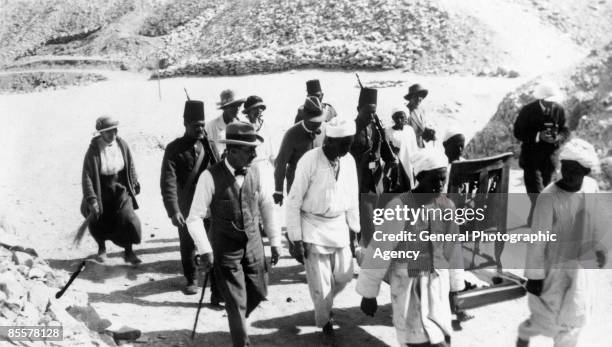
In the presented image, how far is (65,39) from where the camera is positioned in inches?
1641

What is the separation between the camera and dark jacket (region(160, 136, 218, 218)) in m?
6.05

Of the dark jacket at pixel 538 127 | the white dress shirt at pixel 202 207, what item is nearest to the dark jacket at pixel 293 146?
the white dress shirt at pixel 202 207

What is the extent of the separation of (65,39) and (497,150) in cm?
3701

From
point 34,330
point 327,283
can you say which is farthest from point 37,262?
point 327,283

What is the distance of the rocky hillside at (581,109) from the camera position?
9.43m

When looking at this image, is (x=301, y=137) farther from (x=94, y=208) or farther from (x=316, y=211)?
(x=94, y=208)

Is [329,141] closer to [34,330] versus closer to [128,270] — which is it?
[34,330]

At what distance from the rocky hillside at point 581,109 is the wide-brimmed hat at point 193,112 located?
5834 millimetres

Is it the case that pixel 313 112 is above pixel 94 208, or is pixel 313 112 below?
above

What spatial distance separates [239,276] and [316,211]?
2.67 ft

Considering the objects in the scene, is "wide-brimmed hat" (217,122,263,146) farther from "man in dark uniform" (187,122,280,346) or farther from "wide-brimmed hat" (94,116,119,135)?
"wide-brimmed hat" (94,116,119,135)

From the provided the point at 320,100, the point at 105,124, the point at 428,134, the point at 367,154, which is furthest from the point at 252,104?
the point at 428,134

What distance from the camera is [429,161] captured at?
423 centimetres

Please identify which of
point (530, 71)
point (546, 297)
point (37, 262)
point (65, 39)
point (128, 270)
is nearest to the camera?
point (546, 297)
